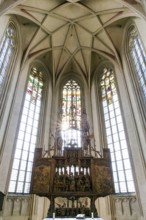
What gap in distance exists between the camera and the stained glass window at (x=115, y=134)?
31.1 feet

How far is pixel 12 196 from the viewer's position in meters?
8.77

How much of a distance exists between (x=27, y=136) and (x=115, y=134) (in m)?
6.01

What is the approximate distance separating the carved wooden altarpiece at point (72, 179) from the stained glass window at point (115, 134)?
313 cm

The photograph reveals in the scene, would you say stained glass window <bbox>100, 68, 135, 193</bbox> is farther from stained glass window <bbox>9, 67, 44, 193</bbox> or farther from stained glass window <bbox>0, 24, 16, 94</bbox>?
stained glass window <bbox>0, 24, 16, 94</bbox>

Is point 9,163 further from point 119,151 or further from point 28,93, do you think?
point 119,151

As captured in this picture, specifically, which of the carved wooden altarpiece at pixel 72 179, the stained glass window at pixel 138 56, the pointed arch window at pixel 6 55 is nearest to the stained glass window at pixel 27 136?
the pointed arch window at pixel 6 55

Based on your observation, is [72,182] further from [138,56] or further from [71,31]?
[71,31]

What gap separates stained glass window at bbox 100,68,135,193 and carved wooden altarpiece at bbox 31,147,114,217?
3.13 metres

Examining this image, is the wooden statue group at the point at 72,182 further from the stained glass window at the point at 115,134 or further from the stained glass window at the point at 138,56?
the stained glass window at the point at 138,56

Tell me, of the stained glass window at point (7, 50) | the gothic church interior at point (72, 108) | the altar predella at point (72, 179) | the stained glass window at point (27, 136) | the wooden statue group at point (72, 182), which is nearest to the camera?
the altar predella at point (72, 179)

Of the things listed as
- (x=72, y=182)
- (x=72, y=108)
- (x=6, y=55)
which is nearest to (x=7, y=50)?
(x=6, y=55)

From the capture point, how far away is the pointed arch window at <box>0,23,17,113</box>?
9.85 meters

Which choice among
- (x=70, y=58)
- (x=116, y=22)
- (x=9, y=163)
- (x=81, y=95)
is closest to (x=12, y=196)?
(x=9, y=163)

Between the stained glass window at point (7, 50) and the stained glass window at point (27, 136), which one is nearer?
the stained glass window at point (27, 136)
